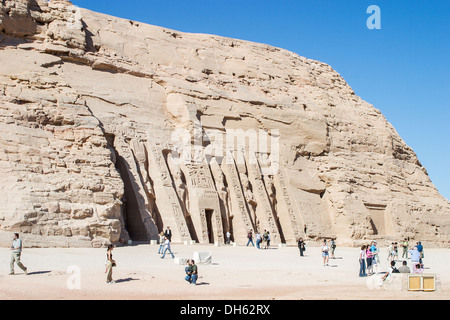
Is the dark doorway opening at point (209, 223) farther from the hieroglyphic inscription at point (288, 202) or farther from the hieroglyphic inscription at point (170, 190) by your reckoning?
the hieroglyphic inscription at point (288, 202)

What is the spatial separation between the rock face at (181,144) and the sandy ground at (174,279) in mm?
2582

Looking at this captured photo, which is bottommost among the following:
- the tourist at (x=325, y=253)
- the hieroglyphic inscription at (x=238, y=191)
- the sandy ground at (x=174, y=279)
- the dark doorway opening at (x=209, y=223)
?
the sandy ground at (x=174, y=279)

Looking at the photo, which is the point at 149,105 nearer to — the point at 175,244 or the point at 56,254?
the point at 175,244

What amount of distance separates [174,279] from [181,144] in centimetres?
1485

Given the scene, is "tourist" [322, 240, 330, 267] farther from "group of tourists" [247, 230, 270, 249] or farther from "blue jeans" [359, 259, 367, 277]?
"group of tourists" [247, 230, 270, 249]

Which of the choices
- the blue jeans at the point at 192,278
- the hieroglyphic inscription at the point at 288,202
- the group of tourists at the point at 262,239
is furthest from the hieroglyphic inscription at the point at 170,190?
the blue jeans at the point at 192,278

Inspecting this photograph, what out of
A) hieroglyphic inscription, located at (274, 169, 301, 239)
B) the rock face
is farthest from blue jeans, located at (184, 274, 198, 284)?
hieroglyphic inscription, located at (274, 169, 301, 239)

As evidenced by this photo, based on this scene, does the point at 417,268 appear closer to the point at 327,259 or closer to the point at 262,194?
the point at 327,259

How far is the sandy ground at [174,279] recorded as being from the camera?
12.2 m

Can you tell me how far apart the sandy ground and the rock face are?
2.58 m

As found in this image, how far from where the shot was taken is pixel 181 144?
2891 cm
